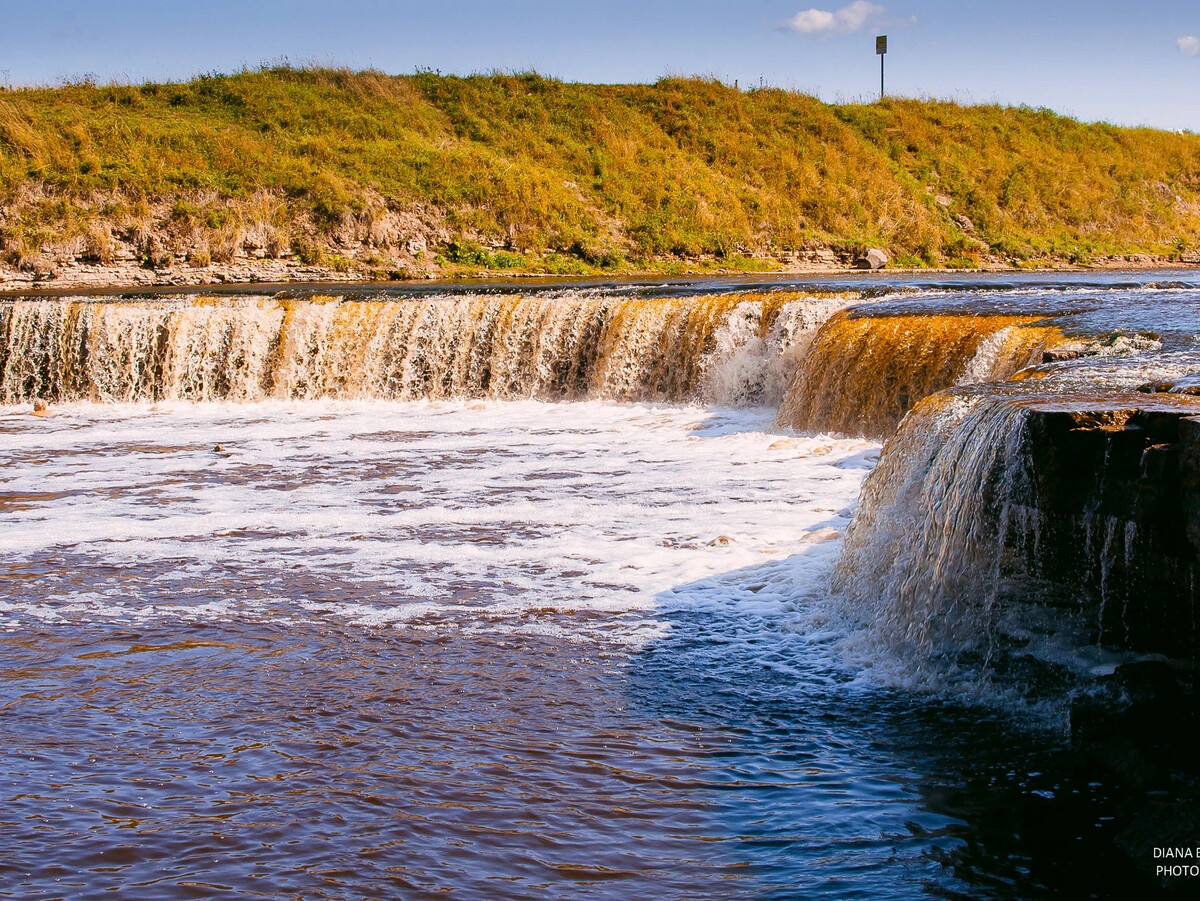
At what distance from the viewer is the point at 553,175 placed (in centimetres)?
3238

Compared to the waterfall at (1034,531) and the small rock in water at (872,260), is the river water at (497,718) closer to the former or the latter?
the waterfall at (1034,531)

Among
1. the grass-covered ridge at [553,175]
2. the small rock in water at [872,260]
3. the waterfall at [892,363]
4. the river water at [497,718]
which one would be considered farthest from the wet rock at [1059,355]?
the small rock in water at [872,260]

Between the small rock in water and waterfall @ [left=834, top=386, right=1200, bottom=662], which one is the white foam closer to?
waterfall @ [left=834, top=386, right=1200, bottom=662]


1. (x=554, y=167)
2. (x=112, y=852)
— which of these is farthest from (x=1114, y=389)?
(x=554, y=167)

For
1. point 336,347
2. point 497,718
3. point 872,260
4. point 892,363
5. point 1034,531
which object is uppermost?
point 872,260

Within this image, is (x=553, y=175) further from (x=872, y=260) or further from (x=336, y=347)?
(x=336, y=347)

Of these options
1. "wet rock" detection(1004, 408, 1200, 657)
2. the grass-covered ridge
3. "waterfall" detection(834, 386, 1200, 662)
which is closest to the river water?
"waterfall" detection(834, 386, 1200, 662)

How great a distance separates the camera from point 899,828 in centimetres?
408

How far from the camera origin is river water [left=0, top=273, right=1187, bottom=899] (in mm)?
3855

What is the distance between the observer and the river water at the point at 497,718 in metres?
3.86

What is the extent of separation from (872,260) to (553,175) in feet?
28.7

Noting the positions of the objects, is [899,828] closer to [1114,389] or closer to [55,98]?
[1114,389]

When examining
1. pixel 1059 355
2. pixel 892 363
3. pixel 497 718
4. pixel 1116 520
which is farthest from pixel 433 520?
pixel 892 363

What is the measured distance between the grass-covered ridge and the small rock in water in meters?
0.58
